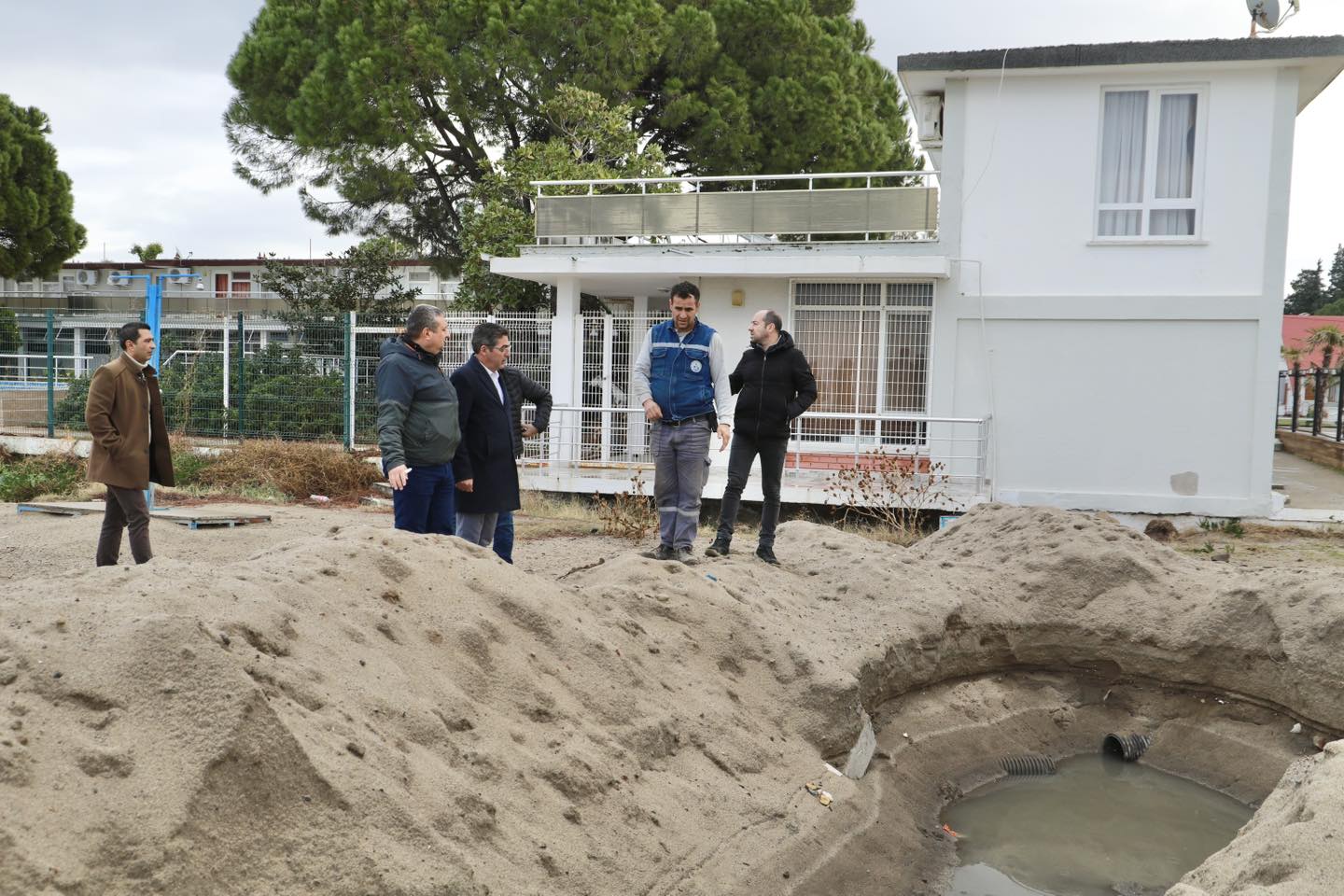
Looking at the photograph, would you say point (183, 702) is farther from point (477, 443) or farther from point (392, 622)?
point (477, 443)

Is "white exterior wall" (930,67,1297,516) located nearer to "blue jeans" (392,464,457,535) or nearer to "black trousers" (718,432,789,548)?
"black trousers" (718,432,789,548)

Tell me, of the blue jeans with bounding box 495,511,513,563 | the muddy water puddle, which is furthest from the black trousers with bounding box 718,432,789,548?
the muddy water puddle

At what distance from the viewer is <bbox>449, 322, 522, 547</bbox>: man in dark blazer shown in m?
7.36

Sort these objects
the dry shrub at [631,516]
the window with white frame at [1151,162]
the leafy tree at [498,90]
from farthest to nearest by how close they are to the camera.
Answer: the leafy tree at [498,90], the window with white frame at [1151,162], the dry shrub at [631,516]

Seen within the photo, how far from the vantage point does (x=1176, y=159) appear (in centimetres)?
1524

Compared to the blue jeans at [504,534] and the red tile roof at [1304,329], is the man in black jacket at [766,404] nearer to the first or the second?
the blue jeans at [504,534]

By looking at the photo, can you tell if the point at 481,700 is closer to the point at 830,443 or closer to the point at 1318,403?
the point at 830,443

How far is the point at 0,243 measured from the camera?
3406 centimetres

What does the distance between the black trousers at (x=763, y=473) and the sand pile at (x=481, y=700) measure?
19.0 inches

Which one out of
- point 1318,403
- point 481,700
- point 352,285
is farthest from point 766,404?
point 1318,403

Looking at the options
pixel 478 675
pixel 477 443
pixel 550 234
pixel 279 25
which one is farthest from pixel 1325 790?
pixel 279 25

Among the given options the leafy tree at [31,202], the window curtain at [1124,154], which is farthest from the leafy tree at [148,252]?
the window curtain at [1124,154]

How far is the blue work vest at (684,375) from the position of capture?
25.5 feet

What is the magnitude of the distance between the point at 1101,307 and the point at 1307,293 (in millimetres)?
82850
